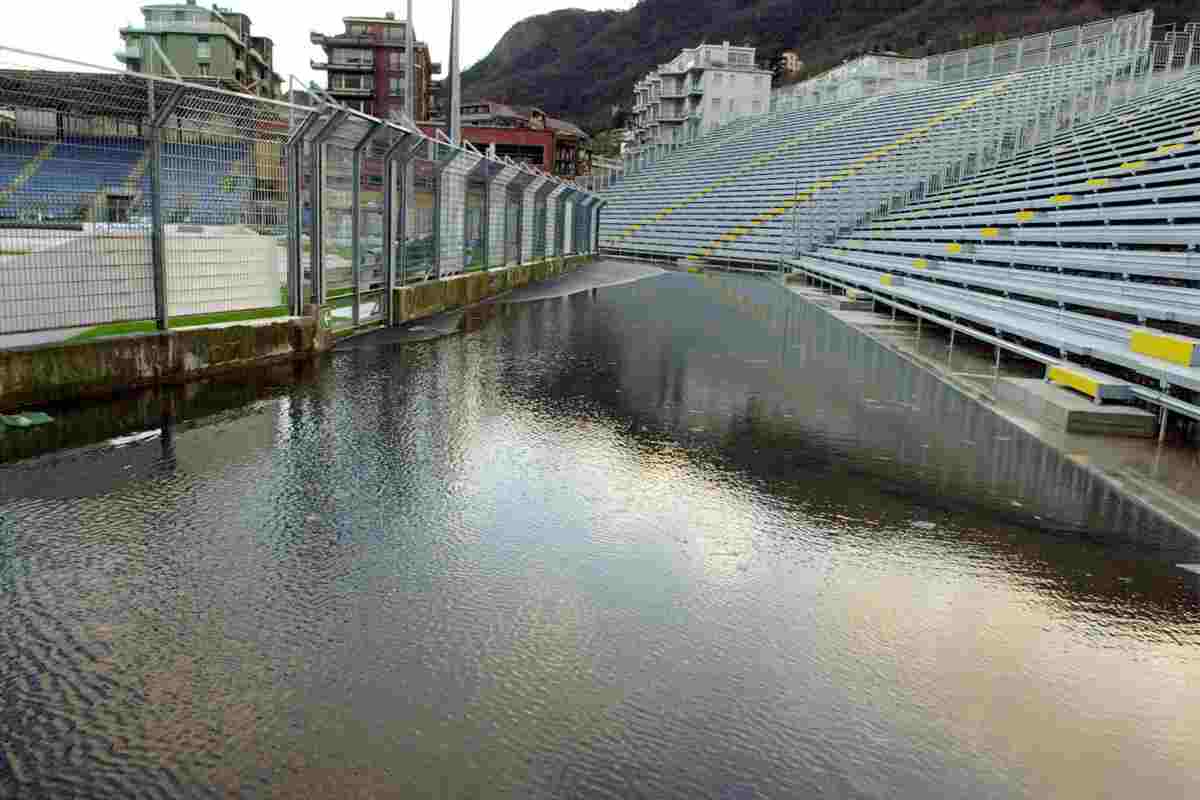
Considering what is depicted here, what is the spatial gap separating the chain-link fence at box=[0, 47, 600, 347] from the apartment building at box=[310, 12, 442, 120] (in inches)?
3047

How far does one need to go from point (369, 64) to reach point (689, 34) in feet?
296

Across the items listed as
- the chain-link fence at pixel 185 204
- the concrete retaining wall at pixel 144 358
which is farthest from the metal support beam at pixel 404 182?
the concrete retaining wall at pixel 144 358

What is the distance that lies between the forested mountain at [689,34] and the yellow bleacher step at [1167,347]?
110263 millimetres

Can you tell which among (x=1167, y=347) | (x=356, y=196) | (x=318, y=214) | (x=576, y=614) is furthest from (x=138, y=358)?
(x=1167, y=347)

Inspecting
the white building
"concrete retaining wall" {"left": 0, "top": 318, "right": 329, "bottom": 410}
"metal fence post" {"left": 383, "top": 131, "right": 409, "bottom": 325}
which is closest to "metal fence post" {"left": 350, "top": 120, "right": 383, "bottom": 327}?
"metal fence post" {"left": 383, "top": 131, "right": 409, "bottom": 325}

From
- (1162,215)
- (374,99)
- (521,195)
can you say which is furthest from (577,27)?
(1162,215)

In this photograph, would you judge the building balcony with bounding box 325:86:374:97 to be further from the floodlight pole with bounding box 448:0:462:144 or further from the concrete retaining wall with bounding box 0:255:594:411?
the concrete retaining wall with bounding box 0:255:594:411

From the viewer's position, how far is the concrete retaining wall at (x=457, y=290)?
561 inches

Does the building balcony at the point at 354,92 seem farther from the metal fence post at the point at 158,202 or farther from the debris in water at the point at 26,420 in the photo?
the debris in water at the point at 26,420

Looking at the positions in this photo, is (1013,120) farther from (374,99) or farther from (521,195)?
(374,99)

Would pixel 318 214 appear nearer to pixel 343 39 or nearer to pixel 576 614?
pixel 576 614

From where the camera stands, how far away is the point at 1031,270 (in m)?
14.4

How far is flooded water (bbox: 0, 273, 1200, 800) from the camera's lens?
9.34ft

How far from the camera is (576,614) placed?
3.87 meters
